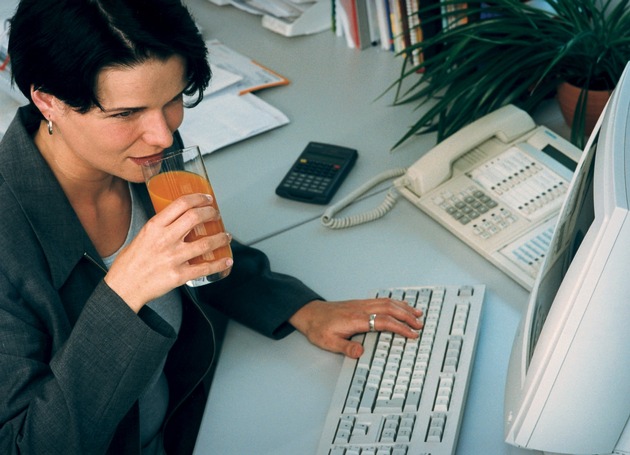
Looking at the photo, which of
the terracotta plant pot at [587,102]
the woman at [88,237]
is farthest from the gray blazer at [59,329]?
the terracotta plant pot at [587,102]

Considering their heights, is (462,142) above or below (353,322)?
above

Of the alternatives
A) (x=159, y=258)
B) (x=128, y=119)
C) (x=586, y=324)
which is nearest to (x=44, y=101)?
(x=128, y=119)

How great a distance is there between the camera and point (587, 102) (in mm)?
1552

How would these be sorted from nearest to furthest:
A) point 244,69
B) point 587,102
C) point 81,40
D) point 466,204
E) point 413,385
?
point 81,40 < point 413,385 < point 466,204 < point 587,102 < point 244,69

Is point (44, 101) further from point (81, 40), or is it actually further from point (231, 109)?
point (231, 109)

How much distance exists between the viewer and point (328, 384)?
3.91 feet

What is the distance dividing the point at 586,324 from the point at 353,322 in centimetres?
52

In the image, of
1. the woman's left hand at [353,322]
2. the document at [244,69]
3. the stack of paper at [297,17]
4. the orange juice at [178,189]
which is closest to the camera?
the orange juice at [178,189]

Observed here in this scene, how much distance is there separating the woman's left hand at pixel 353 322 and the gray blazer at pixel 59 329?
51mm

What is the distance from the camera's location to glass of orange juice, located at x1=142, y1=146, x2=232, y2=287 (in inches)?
44.2

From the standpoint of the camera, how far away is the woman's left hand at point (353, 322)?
1.22 metres

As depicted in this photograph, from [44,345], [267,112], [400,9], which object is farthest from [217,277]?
[400,9]

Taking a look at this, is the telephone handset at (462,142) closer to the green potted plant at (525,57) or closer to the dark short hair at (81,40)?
the green potted plant at (525,57)

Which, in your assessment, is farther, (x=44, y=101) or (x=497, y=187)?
(x=497, y=187)
